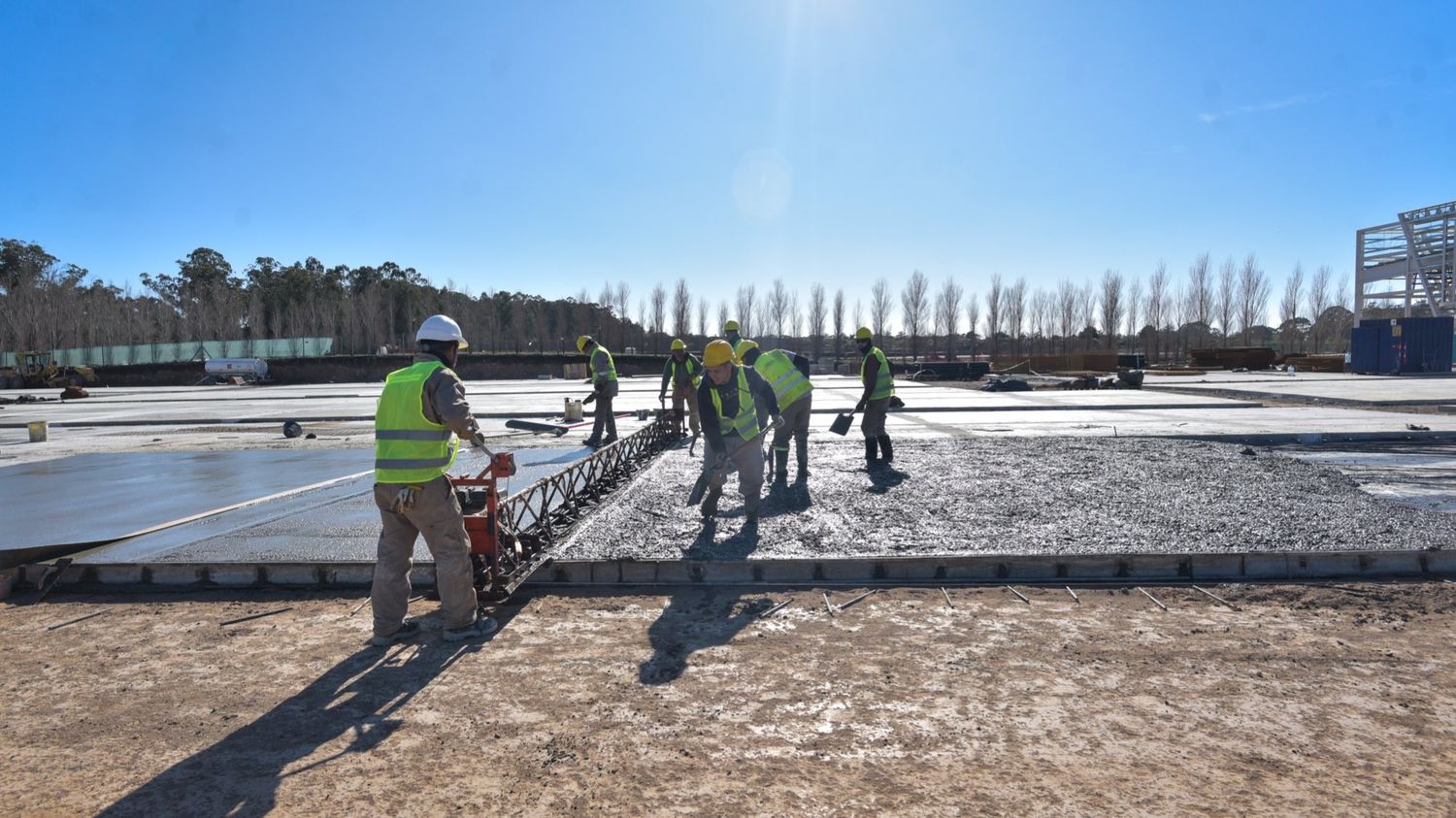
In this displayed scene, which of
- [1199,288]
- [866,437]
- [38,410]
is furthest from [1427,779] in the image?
[1199,288]

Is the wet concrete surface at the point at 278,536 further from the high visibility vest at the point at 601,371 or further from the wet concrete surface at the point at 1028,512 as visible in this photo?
the high visibility vest at the point at 601,371

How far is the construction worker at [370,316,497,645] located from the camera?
163 inches

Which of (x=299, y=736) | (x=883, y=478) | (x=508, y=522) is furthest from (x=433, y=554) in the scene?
(x=883, y=478)

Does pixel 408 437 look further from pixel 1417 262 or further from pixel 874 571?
pixel 1417 262

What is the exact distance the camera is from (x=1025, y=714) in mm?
3336

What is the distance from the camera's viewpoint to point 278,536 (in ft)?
21.6

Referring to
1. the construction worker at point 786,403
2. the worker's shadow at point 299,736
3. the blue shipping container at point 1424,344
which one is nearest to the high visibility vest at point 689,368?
the construction worker at point 786,403

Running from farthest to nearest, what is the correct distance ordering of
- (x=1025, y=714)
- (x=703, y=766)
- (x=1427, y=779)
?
(x=1025, y=714), (x=703, y=766), (x=1427, y=779)

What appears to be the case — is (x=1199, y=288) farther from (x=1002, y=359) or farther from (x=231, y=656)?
(x=231, y=656)

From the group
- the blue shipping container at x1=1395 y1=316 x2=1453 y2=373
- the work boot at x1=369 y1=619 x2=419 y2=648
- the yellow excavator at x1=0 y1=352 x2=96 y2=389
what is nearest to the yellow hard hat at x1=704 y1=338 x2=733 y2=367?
the work boot at x1=369 y1=619 x2=419 y2=648

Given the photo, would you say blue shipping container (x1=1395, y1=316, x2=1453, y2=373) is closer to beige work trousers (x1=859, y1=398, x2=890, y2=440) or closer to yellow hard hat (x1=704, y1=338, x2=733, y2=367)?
beige work trousers (x1=859, y1=398, x2=890, y2=440)

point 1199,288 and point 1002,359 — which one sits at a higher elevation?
point 1199,288

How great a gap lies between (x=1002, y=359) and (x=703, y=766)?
5166 centimetres

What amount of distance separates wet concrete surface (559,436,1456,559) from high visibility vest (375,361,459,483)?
5.50ft
